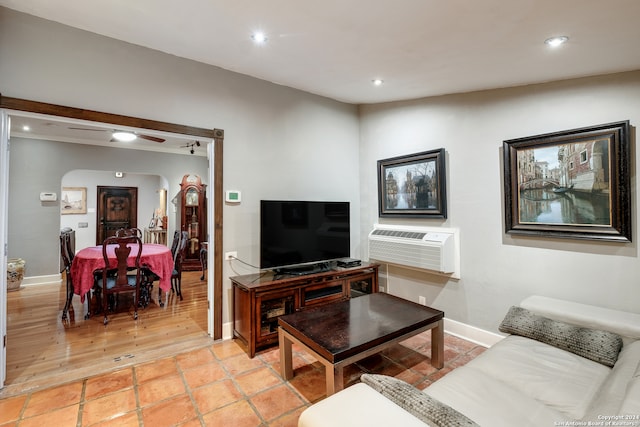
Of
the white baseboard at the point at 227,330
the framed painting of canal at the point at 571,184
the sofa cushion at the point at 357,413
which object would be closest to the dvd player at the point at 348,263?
the white baseboard at the point at 227,330

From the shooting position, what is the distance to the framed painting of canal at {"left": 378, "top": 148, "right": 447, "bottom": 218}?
130 inches

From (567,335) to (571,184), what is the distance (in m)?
1.23

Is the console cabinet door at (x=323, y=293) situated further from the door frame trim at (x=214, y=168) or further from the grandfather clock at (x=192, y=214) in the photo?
the grandfather clock at (x=192, y=214)

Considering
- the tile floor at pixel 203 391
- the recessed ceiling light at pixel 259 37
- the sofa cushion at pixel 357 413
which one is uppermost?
the recessed ceiling light at pixel 259 37

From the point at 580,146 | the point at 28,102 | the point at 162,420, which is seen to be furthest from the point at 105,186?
the point at 580,146

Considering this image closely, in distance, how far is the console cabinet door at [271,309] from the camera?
2770mm

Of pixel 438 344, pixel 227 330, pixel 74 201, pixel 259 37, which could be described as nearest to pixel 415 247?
pixel 438 344

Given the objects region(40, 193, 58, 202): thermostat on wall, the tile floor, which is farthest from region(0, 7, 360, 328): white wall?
region(40, 193, 58, 202): thermostat on wall

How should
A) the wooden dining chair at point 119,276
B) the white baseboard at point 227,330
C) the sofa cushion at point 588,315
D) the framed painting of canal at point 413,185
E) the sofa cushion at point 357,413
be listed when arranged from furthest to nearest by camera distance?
the wooden dining chair at point 119,276, the framed painting of canal at point 413,185, the white baseboard at point 227,330, the sofa cushion at point 588,315, the sofa cushion at point 357,413

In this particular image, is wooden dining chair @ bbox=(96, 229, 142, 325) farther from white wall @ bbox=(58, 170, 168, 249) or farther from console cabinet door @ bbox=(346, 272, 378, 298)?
white wall @ bbox=(58, 170, 168, 249)

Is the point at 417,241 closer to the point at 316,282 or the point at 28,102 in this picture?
the point at 316,282

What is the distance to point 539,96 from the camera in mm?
2627

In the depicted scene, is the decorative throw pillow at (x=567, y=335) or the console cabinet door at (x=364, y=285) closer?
the decorative throw pillow at (x=567, y=335)

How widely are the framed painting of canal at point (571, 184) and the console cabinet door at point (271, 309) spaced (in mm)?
2218
